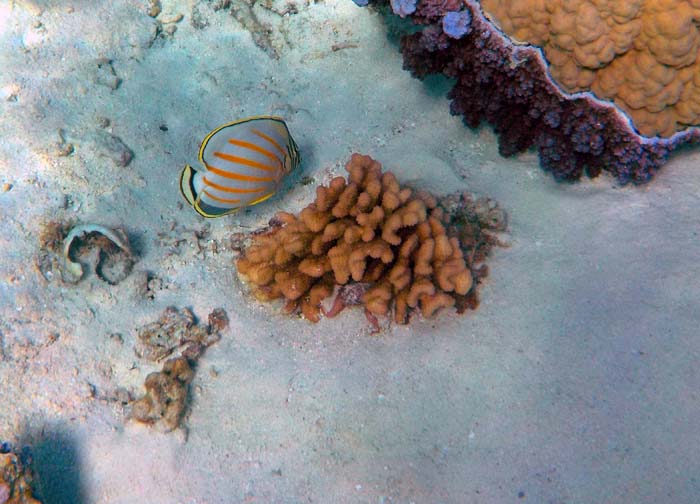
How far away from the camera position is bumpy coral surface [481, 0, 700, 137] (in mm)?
3375

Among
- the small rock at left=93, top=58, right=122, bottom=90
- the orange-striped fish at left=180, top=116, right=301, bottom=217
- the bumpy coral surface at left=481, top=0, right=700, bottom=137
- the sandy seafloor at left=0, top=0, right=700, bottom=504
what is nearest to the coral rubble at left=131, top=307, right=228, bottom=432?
the sandy seafloor at left=0, top=0, right=700, bottom=504

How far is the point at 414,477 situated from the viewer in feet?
10.2

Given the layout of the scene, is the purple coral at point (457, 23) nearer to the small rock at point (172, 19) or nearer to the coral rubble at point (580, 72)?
the coral rubble at point (580, 72)

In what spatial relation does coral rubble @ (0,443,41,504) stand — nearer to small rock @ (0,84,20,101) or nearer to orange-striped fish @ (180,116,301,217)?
orange-striped fish @ (180,116,301,217)

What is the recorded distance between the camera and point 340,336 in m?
3.77

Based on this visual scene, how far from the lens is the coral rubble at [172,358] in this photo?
3.52 metres

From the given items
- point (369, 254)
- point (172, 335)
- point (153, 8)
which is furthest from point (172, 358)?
point (153, 8)

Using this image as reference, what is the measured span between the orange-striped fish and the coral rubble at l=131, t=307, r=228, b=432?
107cm

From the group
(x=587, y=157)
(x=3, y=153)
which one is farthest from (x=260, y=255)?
(x=587, y=157)

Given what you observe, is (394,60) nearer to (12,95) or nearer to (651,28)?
(651,28)

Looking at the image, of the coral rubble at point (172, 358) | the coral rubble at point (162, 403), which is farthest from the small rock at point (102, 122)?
the coral rubble at point (162, 403)

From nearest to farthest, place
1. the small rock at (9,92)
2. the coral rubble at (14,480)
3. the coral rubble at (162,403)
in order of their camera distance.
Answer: the coral rubble at (14,480)
the coral rubble at (162,403)
the small rock at (9,92)

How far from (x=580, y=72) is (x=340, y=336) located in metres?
3.01

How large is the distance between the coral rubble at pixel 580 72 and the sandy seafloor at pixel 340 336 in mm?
448
